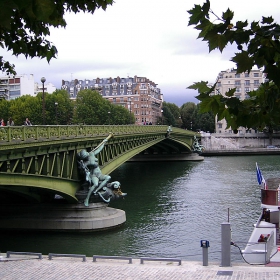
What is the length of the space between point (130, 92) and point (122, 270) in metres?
125

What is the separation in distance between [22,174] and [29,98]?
74.5 meters

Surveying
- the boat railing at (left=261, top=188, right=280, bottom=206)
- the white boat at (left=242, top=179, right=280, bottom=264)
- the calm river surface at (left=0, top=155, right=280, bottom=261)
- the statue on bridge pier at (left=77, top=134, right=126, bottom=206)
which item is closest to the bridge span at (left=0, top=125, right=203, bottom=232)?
the statue on bridge pier at (left=77, top=134, right=126, bottom=206)

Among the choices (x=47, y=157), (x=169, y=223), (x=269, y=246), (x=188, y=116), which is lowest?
(x=169, y=223)

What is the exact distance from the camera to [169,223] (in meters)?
27.8

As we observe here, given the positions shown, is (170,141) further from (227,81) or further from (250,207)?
(227,81)

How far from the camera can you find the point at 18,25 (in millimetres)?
8516

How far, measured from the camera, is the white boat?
17.0 m

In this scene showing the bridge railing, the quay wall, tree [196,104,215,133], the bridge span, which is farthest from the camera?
tree [196,104,215,133]

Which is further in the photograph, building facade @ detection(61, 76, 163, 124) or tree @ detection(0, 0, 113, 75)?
building facade @ detection(61, 76, 163, 124)

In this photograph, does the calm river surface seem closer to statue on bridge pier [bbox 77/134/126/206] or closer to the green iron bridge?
statue on bridge pier [bbox 77/134/126/206]

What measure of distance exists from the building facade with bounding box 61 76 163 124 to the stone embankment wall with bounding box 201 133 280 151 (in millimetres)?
35636

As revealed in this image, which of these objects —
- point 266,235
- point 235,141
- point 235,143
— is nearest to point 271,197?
point 266,235

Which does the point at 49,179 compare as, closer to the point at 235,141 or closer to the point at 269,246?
the point at 269,246

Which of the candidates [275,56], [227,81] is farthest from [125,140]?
[227,81]
